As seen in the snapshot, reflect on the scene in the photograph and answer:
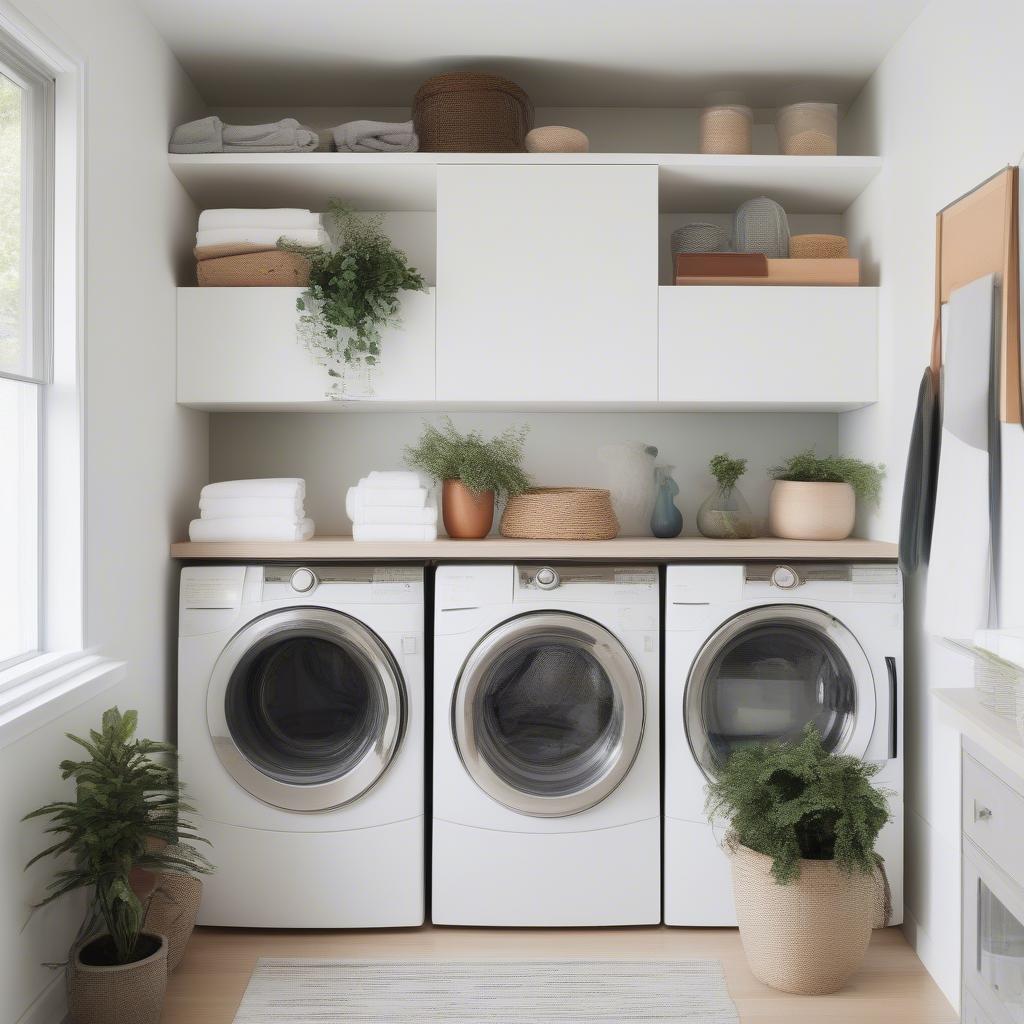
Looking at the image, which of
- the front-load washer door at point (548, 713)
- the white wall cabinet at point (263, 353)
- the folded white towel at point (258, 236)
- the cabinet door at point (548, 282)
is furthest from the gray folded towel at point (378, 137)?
the front-load washer door at point (548, 713)

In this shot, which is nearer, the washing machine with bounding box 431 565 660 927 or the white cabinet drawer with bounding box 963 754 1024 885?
the white cabinet drawer with bounding box 963 754 1024 885

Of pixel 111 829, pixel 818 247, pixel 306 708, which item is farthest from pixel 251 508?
Result: pixel 818 247

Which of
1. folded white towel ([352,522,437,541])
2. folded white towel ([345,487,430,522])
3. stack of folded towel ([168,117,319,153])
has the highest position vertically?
stack of folded towel ([168,117,319,153])

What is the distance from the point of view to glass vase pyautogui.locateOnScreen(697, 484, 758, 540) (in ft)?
9.25

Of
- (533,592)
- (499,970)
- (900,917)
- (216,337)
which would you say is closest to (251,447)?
(216,337)

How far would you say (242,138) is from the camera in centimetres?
272

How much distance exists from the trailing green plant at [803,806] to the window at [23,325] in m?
1.67

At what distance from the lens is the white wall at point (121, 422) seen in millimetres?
1949

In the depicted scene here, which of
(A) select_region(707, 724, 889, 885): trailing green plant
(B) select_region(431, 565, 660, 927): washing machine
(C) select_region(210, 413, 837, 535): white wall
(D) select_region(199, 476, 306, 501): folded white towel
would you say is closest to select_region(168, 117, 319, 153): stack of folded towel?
(C) select_region(210, 413, 837, 535): white wall

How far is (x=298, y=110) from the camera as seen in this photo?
312 cm

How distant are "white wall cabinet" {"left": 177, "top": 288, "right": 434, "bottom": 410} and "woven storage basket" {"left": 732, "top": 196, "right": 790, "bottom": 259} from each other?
992 mm

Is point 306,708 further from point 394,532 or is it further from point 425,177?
point 425,177

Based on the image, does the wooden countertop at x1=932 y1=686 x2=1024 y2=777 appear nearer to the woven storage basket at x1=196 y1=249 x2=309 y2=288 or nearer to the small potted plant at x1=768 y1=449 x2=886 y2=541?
the small potted plant at x1=768 y1=449 x2=886 y2=541

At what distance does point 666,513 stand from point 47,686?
1.75 metres
